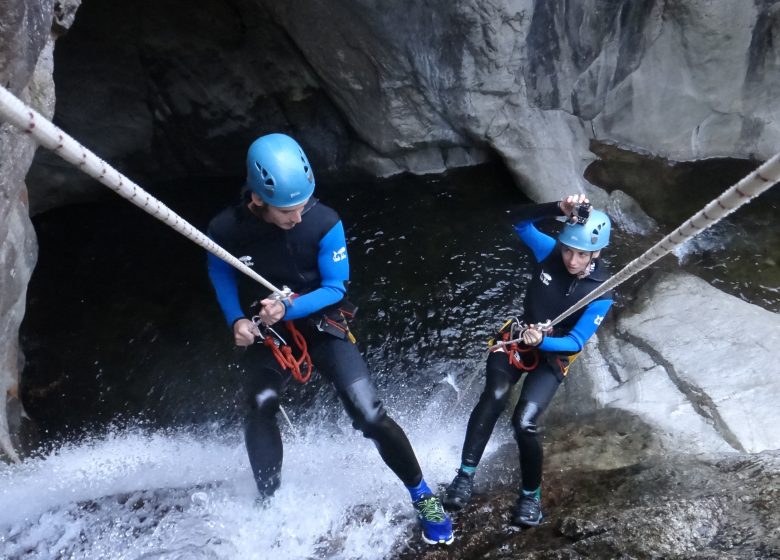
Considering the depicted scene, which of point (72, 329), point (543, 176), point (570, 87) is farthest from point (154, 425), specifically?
point (570, 87)

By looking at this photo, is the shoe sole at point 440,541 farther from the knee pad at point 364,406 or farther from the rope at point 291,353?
the rope at point 291,353

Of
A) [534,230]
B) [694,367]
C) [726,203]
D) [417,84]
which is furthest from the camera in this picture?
[417,84]

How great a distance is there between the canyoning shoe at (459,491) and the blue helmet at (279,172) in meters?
2.20

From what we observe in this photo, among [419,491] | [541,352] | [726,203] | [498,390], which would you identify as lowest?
[419,491]

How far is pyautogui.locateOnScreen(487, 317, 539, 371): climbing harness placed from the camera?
179 inches

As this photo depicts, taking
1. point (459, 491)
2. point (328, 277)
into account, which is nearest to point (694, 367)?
point (459, 491)

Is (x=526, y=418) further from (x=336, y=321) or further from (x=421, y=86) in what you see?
(x=421, y=86)

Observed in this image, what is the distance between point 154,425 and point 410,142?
456 cm

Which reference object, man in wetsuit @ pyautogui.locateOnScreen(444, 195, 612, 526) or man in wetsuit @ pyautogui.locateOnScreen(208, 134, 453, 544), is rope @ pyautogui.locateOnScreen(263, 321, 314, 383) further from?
man in wetsuit @ pyautogui.locateOnScreen(444, 195, 612, 526)

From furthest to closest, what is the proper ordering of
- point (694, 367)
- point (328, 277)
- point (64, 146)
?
point (694, 367)
point (328, 277)
point (64, 146)

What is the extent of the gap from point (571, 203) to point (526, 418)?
1.40m

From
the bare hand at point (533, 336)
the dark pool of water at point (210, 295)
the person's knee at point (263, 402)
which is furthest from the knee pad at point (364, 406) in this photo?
the dark pool of water at point (210, 295)

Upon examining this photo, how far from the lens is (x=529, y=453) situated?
14.1ft

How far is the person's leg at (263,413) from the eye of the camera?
414 cm
